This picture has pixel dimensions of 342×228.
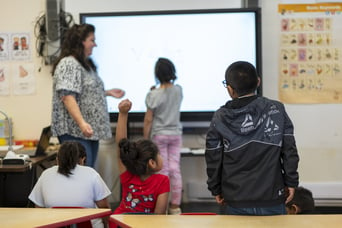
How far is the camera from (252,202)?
77.8 inches

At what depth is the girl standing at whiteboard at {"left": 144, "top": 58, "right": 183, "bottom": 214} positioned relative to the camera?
367 centimetres

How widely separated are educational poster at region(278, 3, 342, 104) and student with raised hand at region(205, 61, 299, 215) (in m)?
2.19

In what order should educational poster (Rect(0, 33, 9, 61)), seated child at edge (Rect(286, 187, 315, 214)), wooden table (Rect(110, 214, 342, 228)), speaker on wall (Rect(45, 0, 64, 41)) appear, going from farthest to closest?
educational poster (Rect(0, 33, 9, 61)), speaker on wall (Rect(45, 0, 64, 41)), seated child at edge (Rect(286, 187, 315, 214)), wooden table (Rect(110, 214, 342, 228))

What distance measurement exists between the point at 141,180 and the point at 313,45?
2467 mm

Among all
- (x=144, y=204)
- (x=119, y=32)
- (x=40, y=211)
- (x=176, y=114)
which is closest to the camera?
(x=40, y=211)

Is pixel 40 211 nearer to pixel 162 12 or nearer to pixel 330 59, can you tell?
pixel 162 12

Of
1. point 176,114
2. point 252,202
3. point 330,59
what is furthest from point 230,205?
point 330,59

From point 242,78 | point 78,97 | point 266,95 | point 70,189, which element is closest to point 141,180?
point 70,189

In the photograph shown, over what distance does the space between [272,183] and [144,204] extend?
0.70 meters

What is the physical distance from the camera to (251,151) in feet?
6.44

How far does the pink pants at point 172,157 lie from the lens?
3741 mm

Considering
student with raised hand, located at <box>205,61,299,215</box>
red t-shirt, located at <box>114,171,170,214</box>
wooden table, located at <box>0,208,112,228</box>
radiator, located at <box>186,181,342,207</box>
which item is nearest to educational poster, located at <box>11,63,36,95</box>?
red t-shirt, located at <box>114,171,170,214</box>

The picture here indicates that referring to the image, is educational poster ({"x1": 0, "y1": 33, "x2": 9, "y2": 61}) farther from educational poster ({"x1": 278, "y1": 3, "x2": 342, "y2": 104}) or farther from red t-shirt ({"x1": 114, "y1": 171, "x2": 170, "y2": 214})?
educational poster ({"x1": 278, "y1": 3, "x2": 342, "y2": 104})

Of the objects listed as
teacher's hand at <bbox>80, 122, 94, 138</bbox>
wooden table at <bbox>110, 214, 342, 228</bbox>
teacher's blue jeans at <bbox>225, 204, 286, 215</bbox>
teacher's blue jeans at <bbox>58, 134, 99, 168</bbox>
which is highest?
teacher's hand at <bbox>80, 122, 94, 138</bbox>
